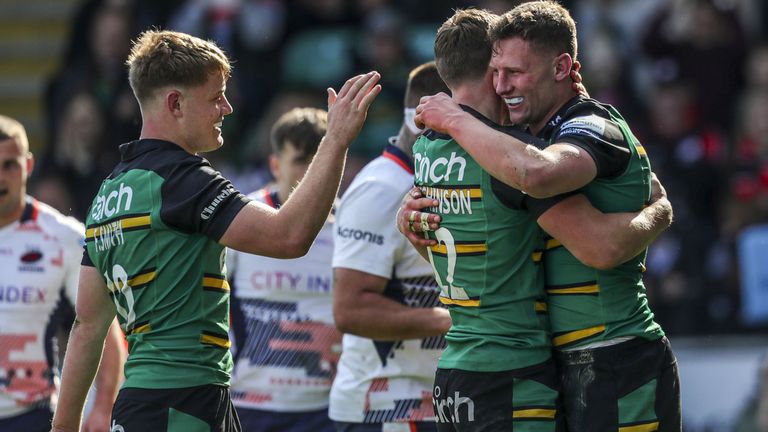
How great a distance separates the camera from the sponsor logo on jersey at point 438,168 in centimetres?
466

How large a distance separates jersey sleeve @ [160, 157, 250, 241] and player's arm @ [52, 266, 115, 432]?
1.77 ft

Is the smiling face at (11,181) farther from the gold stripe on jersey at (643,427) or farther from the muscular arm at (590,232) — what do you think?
the gold stripe on jersey at (643,427)

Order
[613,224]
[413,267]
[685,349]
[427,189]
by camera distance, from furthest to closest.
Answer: [685,349], [413,267], [427,189], [613,224]

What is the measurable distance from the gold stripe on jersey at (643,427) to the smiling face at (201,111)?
1911 millimetres

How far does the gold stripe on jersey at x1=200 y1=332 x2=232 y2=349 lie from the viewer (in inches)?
185

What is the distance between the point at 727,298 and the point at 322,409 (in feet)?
14.5

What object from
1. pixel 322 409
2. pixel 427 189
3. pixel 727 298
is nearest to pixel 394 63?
pixel 727 298

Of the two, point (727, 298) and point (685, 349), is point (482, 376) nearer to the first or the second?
point (685, 349)

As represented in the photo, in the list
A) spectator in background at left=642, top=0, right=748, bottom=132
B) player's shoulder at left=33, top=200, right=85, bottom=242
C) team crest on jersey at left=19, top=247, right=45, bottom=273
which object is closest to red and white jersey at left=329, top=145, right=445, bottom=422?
player's shoulder at left=33, top=200, right=85, bottom=242

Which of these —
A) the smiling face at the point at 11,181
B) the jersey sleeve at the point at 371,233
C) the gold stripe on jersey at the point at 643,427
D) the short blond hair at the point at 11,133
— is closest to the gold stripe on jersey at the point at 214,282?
the jersey sleeve at the point at 371,233

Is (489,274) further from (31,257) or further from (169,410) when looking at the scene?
(31,257)

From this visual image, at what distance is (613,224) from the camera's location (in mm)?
4438

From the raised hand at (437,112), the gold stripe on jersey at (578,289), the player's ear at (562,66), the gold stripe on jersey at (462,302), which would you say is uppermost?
the player's ear at (562,66)

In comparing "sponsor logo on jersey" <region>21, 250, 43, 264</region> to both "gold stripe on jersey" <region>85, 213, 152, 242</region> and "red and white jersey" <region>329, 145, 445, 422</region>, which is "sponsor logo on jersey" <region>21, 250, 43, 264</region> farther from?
"gold stripe on jersey" <region>85, 213, 152, 242</region>
